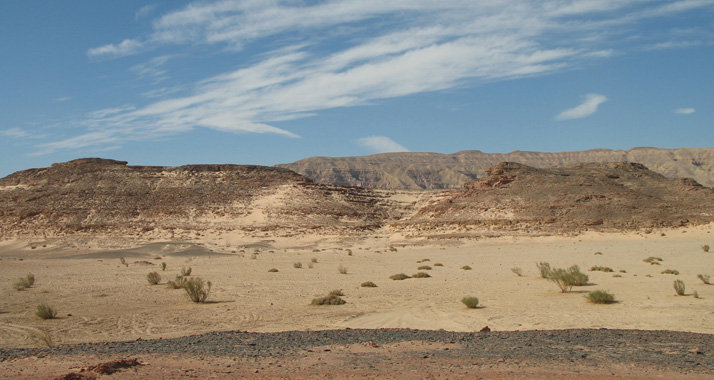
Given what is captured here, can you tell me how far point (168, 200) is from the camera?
6034 centimetres

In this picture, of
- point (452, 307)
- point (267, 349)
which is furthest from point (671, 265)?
point (267, 349)

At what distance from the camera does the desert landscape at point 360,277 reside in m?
8.15

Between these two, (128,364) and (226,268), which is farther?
(226,268)

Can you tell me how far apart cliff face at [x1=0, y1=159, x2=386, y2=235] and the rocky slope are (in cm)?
1247

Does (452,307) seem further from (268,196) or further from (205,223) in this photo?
(268,196)

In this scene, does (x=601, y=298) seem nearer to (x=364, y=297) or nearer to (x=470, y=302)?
(x=470, y=302)

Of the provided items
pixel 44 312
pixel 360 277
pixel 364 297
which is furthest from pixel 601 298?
pixel 44 312

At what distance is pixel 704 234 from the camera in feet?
124

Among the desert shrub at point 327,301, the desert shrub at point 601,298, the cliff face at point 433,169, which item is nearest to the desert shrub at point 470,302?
the desert shrub at point 601,298

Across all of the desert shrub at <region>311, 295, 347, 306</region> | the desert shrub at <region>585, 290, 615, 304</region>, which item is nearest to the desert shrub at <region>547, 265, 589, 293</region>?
the desert shrub at <region>585, 290, 615, 304</region>

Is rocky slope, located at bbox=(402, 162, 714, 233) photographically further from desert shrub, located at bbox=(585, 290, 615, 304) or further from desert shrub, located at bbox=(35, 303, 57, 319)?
desert shrub, located at bbox=(35, 303, 57, 319)

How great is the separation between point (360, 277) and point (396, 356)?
47.7 ft

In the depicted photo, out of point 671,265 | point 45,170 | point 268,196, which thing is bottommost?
point 671,265

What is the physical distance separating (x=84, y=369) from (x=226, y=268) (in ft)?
67.9
